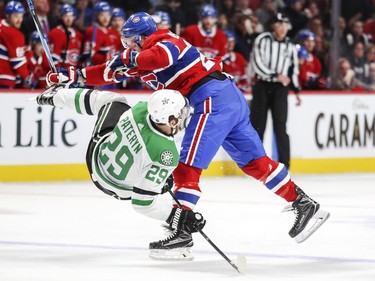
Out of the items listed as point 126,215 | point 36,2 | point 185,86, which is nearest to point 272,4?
point 36,2

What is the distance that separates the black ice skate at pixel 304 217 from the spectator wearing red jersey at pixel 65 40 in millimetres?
5117

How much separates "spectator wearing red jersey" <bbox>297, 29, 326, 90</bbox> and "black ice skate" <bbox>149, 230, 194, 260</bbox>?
7.16 metres

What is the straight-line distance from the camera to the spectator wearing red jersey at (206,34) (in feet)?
39.0

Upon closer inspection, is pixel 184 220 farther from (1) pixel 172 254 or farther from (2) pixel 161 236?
(2) pixel 161 236

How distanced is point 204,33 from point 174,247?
634cm

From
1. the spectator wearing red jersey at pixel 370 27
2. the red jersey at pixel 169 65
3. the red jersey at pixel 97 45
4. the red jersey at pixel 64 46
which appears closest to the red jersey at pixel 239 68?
the red jersey at pixel 97 45

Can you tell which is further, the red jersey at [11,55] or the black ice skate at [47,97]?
the red jersey at [11,55]

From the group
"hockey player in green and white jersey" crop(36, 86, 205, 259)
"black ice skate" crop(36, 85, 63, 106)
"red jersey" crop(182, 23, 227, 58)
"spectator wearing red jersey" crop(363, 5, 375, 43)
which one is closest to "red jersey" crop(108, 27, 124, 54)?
"red jersey" crop(182, 23, 227, 58)

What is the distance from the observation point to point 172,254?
5.82 m

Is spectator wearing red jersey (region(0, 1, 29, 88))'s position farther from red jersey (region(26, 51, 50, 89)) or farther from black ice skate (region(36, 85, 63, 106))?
black ice skate (region(36, 85, 63, 106))

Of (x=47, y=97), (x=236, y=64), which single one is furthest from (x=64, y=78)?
(x=236, y=64)

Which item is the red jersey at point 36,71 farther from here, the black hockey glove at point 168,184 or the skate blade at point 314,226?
the black hockey glove at point 168,184

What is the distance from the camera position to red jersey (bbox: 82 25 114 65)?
37.3ft

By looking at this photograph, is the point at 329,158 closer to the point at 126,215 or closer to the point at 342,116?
the point at 342,116
